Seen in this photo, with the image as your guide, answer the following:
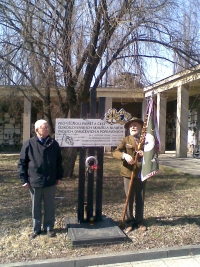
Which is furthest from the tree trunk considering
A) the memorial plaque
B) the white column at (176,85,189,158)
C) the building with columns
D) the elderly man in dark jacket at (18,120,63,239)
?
the white column at (176,85,189,158)

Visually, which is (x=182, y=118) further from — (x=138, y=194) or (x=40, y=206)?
(x=40, y=206)

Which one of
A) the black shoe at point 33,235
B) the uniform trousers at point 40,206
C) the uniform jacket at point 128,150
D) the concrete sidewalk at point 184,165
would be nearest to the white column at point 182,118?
the concrete sidewalk at point 184,165

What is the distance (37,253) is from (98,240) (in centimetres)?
88

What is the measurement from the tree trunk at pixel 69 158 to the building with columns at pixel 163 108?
106 inches

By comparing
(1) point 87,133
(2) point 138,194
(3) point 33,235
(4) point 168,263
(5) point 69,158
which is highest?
(1) point 87,133

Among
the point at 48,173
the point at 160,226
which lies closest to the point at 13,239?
the point at 48,173

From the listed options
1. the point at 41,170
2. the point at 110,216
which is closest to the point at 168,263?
the point at 110,216

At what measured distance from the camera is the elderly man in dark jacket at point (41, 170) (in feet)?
15.3

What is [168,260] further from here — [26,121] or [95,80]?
[26,121]

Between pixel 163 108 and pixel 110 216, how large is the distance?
Result: 15.0 metres

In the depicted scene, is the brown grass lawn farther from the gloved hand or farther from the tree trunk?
the gloved hand

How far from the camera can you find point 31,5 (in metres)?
8.03

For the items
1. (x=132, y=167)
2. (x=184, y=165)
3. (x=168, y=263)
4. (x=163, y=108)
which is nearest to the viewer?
(x=168, y=263)

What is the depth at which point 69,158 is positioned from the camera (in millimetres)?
9086
